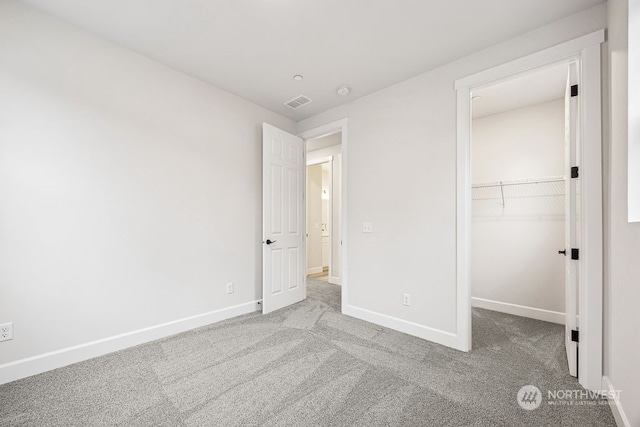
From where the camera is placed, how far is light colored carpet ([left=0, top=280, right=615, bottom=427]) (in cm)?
152

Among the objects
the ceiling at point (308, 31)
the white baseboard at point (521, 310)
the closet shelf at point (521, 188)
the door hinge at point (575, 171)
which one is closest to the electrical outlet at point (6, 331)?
the ceiling at point (308, 31)

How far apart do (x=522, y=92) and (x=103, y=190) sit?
443cm

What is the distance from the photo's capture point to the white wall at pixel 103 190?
1876 millimetres

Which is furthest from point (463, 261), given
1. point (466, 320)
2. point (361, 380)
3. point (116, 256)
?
point (116, 256)

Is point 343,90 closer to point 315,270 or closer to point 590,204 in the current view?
point 590,204

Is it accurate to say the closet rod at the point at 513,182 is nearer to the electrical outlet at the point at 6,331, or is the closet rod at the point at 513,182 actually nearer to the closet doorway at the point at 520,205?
the closet doorway at the point at 520,205

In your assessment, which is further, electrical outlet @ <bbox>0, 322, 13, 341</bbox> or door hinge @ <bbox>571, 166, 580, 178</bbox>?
door hinge @ <bbox>571, 166, 580, 178</bbox>

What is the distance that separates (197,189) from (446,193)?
261cm

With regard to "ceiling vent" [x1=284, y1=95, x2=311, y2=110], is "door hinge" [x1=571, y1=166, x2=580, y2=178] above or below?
below

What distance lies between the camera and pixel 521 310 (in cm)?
325

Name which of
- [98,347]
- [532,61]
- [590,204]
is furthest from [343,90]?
[98,347]

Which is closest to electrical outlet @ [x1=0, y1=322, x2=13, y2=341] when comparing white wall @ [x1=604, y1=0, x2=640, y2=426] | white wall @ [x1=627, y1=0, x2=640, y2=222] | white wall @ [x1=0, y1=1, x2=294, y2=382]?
white wall @ [x1=0, y1=1, x2=294, y2=382]

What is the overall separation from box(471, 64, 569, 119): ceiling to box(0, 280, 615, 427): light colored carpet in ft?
8.21

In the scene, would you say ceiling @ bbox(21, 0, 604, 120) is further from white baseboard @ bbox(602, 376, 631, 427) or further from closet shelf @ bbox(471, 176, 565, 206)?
white baseboard @ bbox(602, 376, 631, 427)
